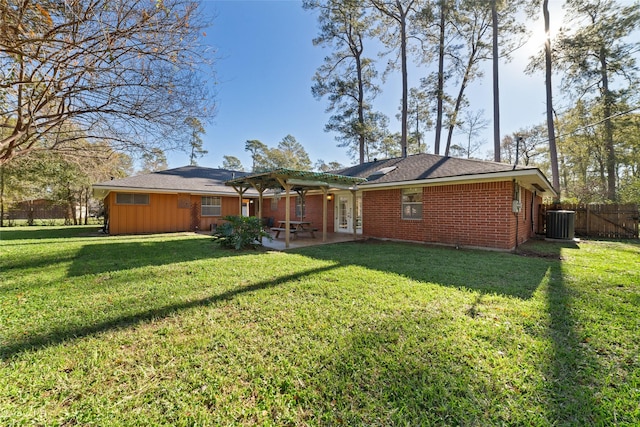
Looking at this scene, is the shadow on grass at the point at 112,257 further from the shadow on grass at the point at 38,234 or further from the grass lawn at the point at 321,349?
the shadow on grass at the point at 38,234

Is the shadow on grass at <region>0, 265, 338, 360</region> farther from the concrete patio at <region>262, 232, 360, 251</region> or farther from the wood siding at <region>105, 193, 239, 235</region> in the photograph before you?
the wood siding at <region>105, 193, 239, 235</region>

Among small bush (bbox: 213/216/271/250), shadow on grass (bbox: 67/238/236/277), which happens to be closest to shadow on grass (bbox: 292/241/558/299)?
small bush (bbox: 213/216/271/250)

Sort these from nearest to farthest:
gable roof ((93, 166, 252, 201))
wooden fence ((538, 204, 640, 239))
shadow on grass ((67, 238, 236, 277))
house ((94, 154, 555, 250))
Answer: shadow on grass ((67, 238, 236, 277)) → house ((94, 154, 555, 250)) → wooden fence ((538, 204, 640, 239)) → gable roof ((93, 166, 252, 201))

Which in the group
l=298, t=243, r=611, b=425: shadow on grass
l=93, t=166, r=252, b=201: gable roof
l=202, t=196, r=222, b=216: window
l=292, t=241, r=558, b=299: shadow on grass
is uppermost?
l=93, t=166, r=252, b=201: gable roof

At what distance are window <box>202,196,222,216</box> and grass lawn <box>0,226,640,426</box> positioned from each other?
10052mm

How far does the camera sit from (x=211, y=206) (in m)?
15.1

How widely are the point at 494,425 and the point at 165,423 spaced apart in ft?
7.10

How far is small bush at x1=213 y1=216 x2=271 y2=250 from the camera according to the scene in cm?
828

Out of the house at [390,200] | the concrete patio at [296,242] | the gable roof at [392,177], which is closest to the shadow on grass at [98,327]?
the concrete patio at [296,242]

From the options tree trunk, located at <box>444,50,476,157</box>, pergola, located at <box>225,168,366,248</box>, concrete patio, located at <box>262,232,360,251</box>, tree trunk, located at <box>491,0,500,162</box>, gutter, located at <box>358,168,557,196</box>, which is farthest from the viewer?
tree trunk, located at <box>444,50,476,157</box>

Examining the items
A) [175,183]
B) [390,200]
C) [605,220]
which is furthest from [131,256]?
[605,220]

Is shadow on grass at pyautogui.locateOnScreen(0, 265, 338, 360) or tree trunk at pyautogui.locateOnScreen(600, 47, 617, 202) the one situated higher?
tree trunk at pyautogui.locateOnScreen(600, 47, 617, 202)

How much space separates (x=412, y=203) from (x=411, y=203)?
0.04 metres

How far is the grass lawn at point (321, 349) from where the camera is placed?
178cm
